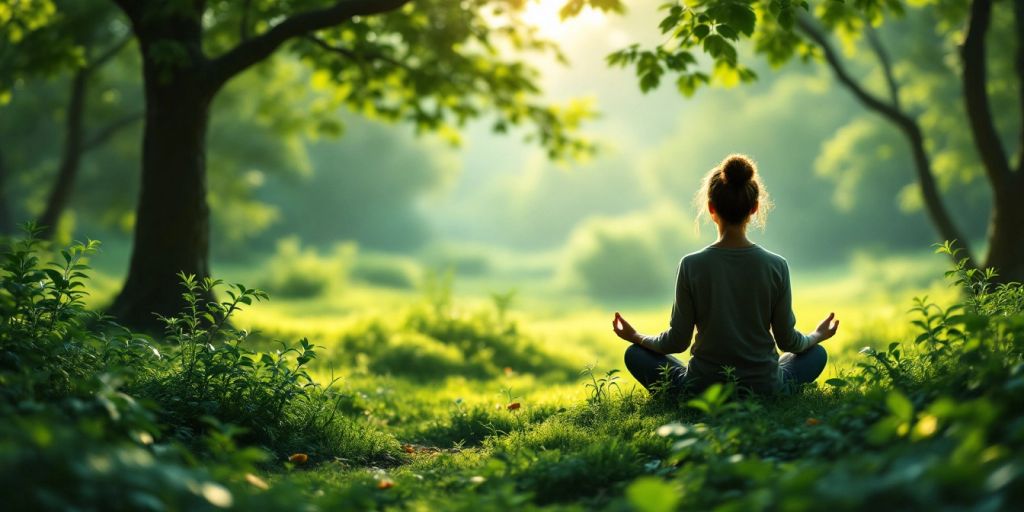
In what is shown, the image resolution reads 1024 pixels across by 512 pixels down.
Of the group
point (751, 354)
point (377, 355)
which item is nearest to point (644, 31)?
point (377, 355)

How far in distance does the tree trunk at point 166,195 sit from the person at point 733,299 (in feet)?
17.9

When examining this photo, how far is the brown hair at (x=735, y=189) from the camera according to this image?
15.4ft

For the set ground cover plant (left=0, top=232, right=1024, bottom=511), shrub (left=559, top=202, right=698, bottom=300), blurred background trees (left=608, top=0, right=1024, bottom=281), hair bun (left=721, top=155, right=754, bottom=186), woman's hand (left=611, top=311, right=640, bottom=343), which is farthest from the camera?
shrub (left=559, top=202, right=698, bottom=300)

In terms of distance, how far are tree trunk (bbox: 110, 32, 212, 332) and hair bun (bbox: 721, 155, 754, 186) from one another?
5827mm

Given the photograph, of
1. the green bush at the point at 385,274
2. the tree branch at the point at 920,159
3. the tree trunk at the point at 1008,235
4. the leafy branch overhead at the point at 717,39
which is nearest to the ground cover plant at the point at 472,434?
the leafy branch overhead at the point at 717,39

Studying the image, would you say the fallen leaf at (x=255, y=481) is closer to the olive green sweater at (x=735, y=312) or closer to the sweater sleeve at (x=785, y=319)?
the olive green sweater at (x=735, y=312)

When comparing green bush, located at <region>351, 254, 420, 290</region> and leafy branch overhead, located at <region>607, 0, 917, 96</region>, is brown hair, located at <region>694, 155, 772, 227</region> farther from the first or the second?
green bush, located at <region>351, 254, 420, 290</region>

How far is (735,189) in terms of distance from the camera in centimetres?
470

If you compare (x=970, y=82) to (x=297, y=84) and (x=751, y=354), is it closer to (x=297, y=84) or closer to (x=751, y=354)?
(x=751, y=354)

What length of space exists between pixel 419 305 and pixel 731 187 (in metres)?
8.20

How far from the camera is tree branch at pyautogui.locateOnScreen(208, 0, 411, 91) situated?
743 centimetres

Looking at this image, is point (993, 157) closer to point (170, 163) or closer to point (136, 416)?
point (170, 163)

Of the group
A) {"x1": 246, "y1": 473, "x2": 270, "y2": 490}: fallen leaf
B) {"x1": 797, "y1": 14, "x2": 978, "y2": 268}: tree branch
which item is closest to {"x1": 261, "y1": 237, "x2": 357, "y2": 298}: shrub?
{"x1": 797, "y1": 14, "x2": 978, "y2": 268}: tree branch

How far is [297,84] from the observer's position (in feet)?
59.4
